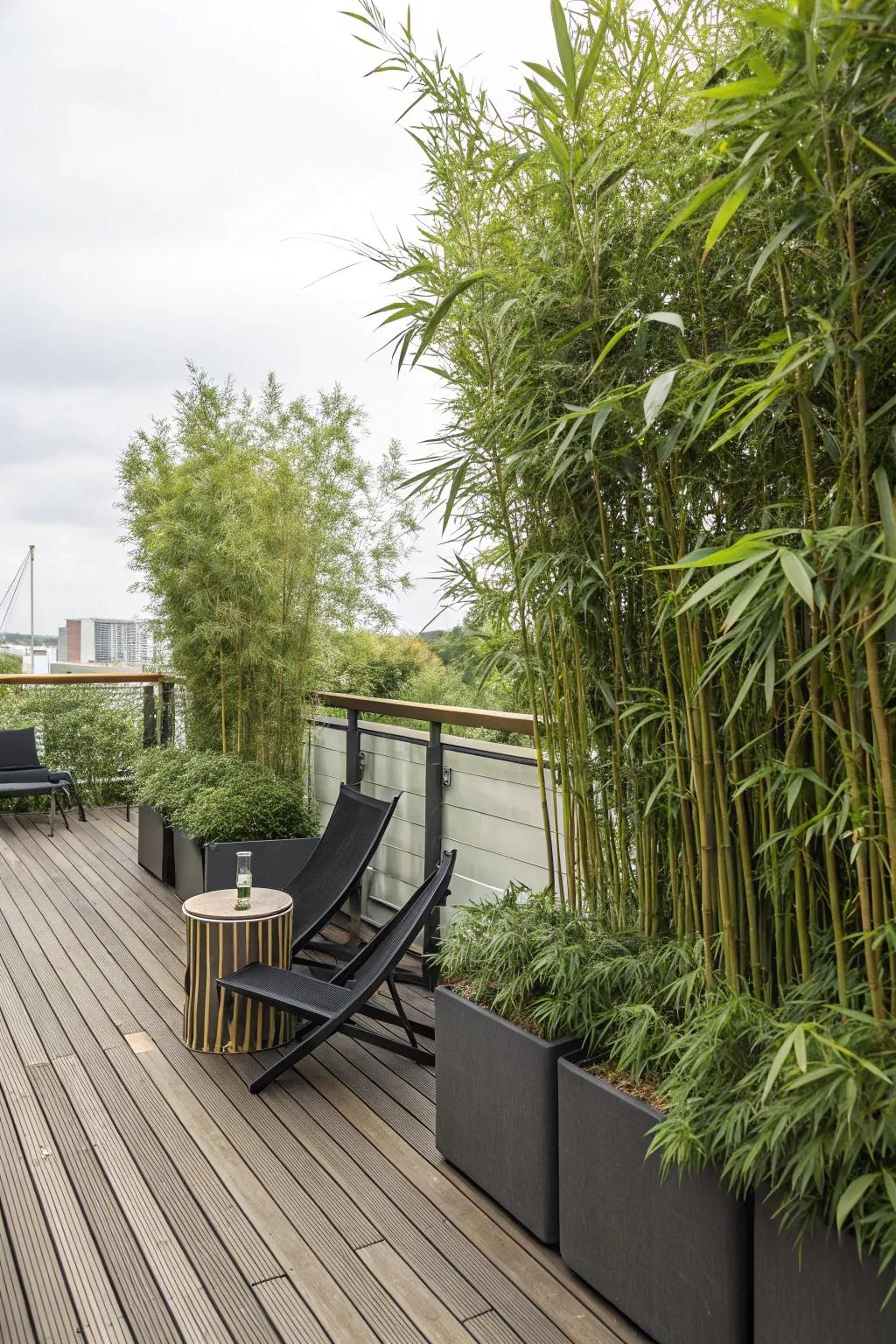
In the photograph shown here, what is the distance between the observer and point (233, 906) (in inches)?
133

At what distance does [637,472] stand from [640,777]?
2.41 ft

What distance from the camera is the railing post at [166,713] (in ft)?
22.9

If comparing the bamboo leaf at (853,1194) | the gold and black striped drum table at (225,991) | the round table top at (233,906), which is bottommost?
the gold and black striped drum table at (225,991)

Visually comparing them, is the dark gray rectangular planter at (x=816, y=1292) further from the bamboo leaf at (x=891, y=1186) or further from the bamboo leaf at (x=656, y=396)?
the bamboo leaf at (x=656, y=396)

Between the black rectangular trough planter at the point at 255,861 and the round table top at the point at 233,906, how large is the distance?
0.86 metres

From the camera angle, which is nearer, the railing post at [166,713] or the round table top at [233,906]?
the round table top at [233,906]

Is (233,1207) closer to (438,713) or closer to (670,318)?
(438,713)

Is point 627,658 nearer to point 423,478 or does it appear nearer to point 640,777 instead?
point 640,777

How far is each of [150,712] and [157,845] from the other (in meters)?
2.00

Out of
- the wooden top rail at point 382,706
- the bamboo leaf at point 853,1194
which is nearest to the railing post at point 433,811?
the wooden top rail at point 382,706

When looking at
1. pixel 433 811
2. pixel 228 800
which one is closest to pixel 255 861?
pixel 228 800

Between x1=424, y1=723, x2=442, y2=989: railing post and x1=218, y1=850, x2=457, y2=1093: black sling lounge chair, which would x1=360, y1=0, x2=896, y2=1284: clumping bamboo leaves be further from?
x1=424, y1=723, x2=442, y2=989: railing post

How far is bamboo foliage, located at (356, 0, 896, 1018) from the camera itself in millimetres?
1407

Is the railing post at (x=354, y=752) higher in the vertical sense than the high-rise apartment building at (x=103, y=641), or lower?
lower
